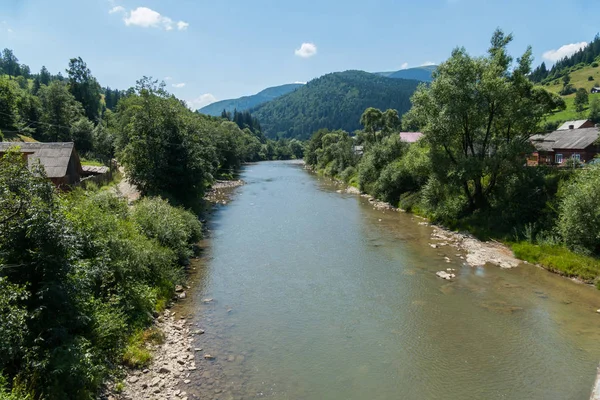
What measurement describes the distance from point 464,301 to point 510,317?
2135 millimetres

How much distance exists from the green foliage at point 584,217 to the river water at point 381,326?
2.74m

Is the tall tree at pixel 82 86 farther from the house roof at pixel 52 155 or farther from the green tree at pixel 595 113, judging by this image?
the green tree at pixel 595 113

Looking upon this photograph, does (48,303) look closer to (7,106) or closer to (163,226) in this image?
(163,226)

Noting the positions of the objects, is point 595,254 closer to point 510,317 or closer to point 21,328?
point 510,317

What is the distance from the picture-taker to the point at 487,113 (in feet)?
98.0

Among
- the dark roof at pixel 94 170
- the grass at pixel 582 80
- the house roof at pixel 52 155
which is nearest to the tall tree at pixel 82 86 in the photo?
the dark roof at pixel 94 170

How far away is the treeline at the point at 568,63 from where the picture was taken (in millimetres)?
171500

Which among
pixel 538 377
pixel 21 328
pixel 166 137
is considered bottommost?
pixel 538 377

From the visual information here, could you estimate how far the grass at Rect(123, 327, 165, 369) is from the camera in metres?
12.3

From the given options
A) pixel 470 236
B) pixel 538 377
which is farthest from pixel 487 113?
pixel 538 377

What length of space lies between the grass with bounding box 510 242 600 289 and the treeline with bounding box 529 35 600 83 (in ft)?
600

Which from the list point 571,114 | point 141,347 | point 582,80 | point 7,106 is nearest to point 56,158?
point 141,347

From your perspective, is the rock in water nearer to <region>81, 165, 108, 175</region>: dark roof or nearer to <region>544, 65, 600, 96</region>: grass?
<region>81, 165, 108, 175</region>: dark roof

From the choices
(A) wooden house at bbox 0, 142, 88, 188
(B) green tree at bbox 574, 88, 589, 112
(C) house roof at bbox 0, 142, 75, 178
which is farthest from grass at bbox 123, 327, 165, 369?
(B) green tree at bbox 574, 88, 589, 112
